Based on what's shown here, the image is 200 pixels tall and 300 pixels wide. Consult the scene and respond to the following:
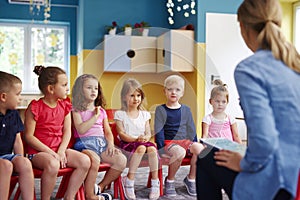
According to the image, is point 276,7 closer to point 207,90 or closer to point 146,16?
point 207,90

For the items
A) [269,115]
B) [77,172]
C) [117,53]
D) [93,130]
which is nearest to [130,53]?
[117,53]

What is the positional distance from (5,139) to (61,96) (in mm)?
364

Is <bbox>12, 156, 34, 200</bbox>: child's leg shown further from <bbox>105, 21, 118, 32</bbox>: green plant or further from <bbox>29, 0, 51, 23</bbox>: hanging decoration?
<bbox>105, 21, 118, 32</bbox>: green plant

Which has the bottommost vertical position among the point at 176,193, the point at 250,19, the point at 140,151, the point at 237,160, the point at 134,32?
the point at 176,193

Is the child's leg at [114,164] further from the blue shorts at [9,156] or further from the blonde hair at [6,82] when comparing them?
the blonde hair at [6,82]

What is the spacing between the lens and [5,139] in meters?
1.77

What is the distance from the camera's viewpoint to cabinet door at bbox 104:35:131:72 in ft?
15.3

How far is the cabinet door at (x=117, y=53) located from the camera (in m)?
4.65

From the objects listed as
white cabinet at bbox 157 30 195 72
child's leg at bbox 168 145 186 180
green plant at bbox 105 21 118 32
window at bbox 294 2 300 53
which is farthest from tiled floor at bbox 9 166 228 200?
green plant at bbox 105 21 118 32

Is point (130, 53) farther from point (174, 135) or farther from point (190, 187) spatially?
point (190, 187)

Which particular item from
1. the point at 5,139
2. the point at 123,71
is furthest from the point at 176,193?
the point at 123,71

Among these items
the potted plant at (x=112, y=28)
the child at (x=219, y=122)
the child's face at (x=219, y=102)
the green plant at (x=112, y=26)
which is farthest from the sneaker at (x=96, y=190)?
the green plant at (x=112, y=26)

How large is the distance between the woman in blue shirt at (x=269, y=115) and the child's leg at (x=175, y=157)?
3.58 feet

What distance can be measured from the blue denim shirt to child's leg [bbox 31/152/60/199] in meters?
1.01
